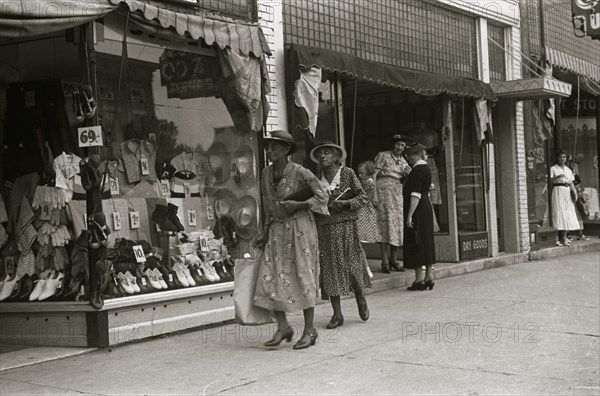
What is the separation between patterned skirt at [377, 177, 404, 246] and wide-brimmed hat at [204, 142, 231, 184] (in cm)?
328

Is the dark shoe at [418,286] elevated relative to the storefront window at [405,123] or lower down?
lower down

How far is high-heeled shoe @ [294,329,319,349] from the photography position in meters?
6.89

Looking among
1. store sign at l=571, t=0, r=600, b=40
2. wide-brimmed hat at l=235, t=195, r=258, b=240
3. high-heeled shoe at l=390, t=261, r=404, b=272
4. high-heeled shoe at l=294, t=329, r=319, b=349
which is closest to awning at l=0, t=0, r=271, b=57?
wide-brimmed hat at l=235, t=195, r=258, b=240

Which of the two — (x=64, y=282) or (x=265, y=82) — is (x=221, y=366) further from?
(x=265, y=82)

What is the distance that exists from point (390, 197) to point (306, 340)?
4.98 metres

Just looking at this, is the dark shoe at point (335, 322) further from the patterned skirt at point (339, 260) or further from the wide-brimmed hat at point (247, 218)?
the wide-brimmed hat at point (247, 218)

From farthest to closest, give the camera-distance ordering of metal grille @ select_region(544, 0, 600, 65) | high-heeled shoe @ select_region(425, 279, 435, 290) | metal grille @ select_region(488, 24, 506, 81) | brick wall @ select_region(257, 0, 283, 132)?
1. metal grille @ select_region(544, 0, 600, 65)
2. metal grille @ select_region(488, 24, 506, 81)
3. high-heeled shoe @ select_region(425, 279, 435, 290)
4. brick wall @ select_region(257, 0, 283, 132)

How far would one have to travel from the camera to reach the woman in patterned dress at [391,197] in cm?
1152

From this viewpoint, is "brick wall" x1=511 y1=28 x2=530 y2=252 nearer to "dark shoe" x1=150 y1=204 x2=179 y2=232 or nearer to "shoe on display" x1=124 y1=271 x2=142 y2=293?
"dark shoe" x1=150 y1=204 x2=179 y2=232

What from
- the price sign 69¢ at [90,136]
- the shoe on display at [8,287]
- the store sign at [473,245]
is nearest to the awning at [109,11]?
the price sign 69¢ at [90,136]

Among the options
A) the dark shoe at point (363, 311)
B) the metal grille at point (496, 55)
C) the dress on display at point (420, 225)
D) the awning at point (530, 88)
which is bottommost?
the dark shoe at point (363, 311)

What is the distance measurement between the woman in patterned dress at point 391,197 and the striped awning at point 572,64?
539cm

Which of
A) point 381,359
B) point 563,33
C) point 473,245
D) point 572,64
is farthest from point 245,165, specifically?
point 563,33

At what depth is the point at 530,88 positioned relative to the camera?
1311cm
